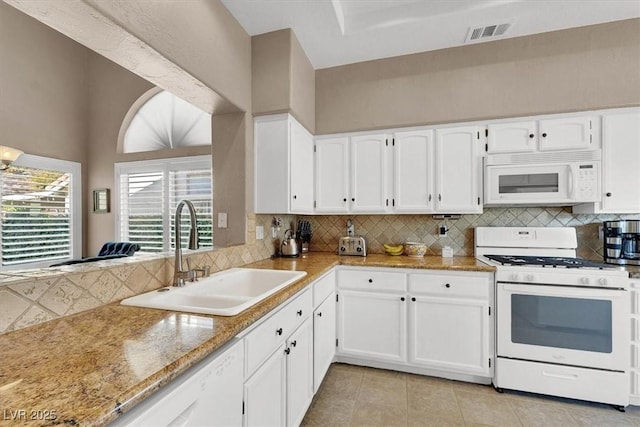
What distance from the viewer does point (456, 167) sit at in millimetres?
2525

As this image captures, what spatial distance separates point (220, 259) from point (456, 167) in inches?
84.3

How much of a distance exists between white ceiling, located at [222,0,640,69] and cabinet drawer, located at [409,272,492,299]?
1995 mm

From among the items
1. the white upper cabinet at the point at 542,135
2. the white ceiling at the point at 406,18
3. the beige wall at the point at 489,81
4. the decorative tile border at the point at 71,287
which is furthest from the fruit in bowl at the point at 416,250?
the decorative tile border at the point at 71,287

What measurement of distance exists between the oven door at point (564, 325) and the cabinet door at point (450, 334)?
13cm

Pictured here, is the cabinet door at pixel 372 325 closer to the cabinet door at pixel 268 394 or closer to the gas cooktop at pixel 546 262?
the gas cooktop at pixel 546 262

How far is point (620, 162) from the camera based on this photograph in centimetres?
221

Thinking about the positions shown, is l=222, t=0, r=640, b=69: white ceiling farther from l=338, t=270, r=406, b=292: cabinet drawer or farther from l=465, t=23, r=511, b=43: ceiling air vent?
l=338, t=270, r=406, b=292: cabinet drawer

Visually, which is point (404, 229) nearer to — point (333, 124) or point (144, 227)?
point (333, 124)

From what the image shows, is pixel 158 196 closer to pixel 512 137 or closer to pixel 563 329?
pixel 512 137

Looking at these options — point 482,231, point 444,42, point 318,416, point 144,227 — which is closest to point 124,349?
point 318,416

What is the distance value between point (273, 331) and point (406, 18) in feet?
8.15

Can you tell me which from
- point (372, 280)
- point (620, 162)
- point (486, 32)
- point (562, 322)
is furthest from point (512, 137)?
point (372, 280)

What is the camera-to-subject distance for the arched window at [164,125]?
3.86 meters

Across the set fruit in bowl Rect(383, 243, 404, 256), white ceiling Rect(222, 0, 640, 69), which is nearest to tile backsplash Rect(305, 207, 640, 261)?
fruit in bowl Rect(383, 243, 404, 256)
